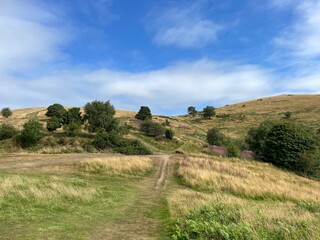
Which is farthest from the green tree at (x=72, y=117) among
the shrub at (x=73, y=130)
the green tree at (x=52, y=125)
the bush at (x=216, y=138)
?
the bush at (x=216, y=138)

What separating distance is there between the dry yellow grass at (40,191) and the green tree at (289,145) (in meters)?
30.5

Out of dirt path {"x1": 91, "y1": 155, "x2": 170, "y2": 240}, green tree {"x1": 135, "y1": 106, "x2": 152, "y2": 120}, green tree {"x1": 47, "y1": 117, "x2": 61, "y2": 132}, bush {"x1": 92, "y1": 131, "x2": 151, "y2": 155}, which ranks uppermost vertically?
green tree {"x1": 135, "y1": 106, "x2": 152, "y2": 120}

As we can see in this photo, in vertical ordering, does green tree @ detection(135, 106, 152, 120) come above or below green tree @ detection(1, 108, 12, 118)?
below

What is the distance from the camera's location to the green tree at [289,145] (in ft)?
127

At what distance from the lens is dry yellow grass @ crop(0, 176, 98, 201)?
1219 centimetres

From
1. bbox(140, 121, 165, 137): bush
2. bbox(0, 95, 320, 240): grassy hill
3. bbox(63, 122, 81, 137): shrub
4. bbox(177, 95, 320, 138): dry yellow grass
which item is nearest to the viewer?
bbox(0, 95, 320, 240): grassy hill

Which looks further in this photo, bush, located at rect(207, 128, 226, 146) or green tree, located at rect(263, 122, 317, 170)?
bush, located at rect(207, 128, 226, 146)

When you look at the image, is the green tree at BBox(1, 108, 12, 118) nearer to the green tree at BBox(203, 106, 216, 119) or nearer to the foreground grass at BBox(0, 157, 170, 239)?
the green tree at BBox(203, 106, 216, 119)

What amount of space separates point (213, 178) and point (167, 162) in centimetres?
1006

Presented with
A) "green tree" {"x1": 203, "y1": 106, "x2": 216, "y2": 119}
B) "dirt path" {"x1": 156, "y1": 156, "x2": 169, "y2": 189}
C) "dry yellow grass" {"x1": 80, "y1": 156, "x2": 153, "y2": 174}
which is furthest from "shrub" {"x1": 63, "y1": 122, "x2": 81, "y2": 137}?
"green tree" {"x1": 203, "y1": 106, "x2": 216, "y2": 119}

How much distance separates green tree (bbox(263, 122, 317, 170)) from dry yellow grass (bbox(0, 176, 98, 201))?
99.9 feet

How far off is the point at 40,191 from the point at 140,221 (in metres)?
4.61

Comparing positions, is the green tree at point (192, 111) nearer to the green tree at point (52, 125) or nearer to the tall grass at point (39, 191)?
the green tree at point (52, 125)

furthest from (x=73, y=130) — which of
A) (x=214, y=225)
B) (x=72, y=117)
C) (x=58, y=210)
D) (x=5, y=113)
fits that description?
(x=5, y=113)
